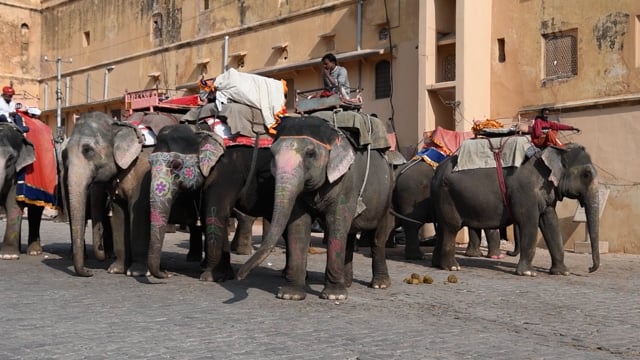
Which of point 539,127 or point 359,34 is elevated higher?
point 359,34

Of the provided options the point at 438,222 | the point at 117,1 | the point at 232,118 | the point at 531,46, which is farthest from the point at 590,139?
the point at 117,1

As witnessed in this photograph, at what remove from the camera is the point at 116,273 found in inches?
424

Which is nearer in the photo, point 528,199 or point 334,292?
point 334,292

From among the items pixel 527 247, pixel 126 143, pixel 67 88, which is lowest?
pixel 527 247

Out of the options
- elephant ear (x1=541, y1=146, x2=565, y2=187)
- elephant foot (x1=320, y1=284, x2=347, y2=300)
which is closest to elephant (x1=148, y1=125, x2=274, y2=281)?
elephant foot (x1=320, y1=284, x2=347, y2=300)

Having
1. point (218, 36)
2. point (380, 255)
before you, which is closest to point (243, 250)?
point (380, 255)

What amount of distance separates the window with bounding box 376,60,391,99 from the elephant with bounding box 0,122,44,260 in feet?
42.1

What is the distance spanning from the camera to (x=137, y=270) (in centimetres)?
1051

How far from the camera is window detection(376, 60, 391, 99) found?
77.8 ft

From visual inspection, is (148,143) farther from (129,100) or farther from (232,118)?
(129,100)

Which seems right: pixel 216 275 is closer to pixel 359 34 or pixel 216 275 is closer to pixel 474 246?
pixel 474 246

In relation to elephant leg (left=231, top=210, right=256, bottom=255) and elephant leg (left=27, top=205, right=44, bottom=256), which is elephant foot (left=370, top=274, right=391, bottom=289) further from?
elephant leg (left=27, top=205, right=44, bottom=256)

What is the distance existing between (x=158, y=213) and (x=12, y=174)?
3842mm

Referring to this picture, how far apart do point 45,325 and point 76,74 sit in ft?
111
